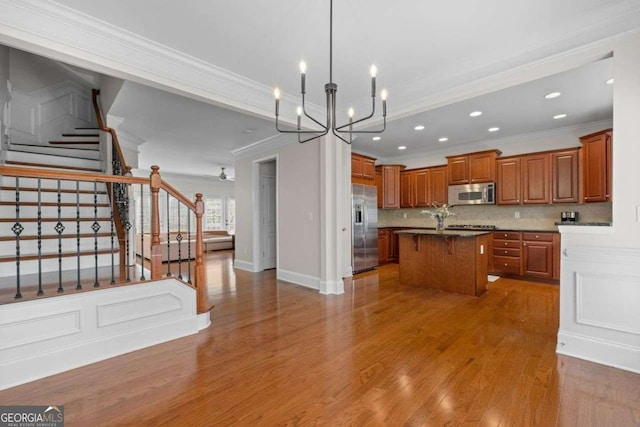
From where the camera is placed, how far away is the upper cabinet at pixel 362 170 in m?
5.83

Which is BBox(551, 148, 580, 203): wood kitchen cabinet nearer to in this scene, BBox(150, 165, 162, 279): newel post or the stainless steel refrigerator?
the stainless steel refrigerator

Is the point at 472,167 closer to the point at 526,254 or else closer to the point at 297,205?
the point at 526,254

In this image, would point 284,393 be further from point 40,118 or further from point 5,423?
point 40,118

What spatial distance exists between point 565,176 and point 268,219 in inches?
219

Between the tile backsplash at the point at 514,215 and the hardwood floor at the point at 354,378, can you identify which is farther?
the tile backsplash at the point at 514,215

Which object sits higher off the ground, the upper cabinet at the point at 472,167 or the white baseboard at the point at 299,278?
the upper cabinet at the point at 472,167

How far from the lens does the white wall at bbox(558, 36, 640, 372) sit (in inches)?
86.8

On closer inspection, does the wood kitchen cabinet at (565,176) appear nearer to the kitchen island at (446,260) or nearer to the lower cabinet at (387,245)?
the kitchen island at (446,260)

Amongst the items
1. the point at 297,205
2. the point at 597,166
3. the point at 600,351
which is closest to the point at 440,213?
the point at 597,166

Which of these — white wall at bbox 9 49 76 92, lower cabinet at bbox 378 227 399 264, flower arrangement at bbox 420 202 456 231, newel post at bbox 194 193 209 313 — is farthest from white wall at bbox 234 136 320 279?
white wall at bbox 9 49 76 92

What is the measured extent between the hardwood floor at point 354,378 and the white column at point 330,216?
3.21ft

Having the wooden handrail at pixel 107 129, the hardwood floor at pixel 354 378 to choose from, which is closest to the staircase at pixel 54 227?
the wooden handrail at pixel 107 129

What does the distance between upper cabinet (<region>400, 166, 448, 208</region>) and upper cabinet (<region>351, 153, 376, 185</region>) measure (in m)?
1.20

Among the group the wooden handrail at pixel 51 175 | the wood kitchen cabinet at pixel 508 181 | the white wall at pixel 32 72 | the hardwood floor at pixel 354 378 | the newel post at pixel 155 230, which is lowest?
the hardwood floor at pixel 354 378
